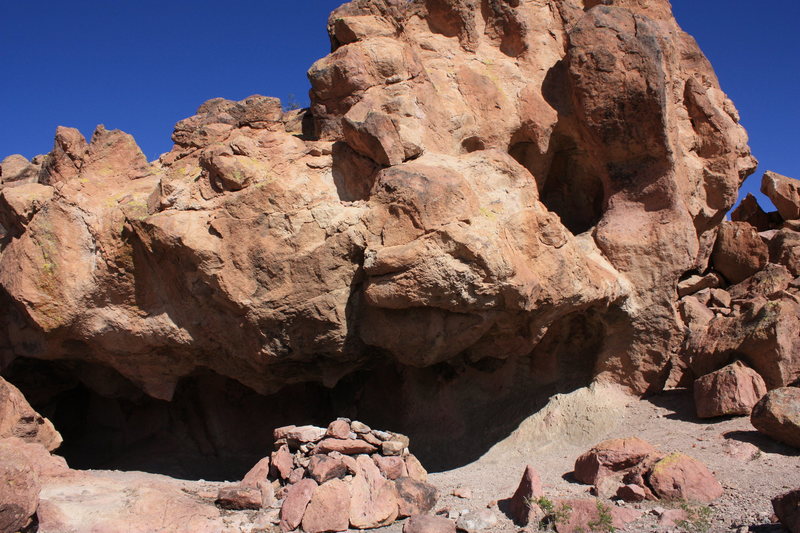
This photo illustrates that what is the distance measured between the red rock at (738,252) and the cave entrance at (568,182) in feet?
7.60

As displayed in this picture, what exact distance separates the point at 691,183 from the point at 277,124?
5.05m

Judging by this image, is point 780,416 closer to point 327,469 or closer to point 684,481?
point 684,481

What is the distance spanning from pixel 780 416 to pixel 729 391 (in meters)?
0.87

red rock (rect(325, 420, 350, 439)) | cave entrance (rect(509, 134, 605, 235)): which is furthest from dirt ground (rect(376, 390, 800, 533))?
cave entrance (rect(509, 134, 605, 235))

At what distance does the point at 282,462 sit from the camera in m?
5.99

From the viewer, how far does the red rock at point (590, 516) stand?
453 cm

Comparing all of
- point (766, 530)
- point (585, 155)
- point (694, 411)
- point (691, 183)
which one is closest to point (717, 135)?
point (691, 183)

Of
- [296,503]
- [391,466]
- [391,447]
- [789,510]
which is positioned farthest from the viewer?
[391,447]

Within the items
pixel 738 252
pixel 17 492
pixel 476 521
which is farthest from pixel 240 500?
pixel 738 252

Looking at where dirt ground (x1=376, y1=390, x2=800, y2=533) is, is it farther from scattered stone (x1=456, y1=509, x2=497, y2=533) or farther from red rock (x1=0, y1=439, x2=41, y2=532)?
red rock (x1=0, y1=439, x2=41, y2=532)

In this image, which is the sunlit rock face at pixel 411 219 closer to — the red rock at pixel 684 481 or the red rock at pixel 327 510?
the red rock at pixel 327 510

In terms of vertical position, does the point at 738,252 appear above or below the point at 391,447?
above

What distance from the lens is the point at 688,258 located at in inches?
287

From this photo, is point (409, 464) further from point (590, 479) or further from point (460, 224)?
point (460, 224)
